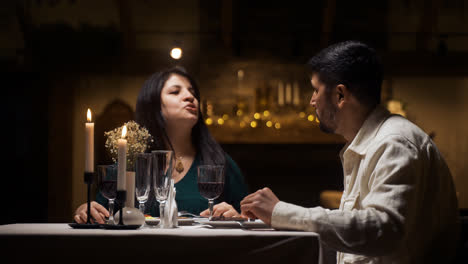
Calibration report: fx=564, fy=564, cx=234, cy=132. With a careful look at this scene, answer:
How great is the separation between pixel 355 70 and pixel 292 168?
694 cm

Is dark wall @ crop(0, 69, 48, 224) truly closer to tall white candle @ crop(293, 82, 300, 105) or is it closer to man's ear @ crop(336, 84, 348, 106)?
tall white candle @ crop(293, 82, 300, 105)

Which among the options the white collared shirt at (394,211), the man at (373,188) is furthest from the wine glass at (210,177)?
the white collared shirt at (394,211)

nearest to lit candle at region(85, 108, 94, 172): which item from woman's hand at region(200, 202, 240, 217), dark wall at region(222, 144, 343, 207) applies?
woman's hand at region(200, 202, 240, 217)

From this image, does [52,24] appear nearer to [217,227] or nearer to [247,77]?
[247,77]

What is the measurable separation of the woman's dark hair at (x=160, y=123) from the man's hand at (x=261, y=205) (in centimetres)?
124

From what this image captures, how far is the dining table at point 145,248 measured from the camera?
146 centimetres

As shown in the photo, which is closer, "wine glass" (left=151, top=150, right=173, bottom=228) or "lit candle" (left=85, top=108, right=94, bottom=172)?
"lit candle" (left=85, top=108, right=94, bottom=172)

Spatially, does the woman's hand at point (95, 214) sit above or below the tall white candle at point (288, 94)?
below

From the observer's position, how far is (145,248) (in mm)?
1462

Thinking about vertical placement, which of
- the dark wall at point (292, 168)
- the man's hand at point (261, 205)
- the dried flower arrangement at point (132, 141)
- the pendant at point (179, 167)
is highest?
the dried flower arrangement at point (132, 141)

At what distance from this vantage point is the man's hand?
5.40 ft

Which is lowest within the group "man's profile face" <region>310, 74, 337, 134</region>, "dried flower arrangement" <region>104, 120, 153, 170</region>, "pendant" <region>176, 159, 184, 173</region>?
"pendant" <region>176, 159, 184, 173</region>

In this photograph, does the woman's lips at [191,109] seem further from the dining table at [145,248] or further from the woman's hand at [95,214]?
the dining table at [145,248]

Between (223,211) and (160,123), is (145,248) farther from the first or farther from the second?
(160,123)
